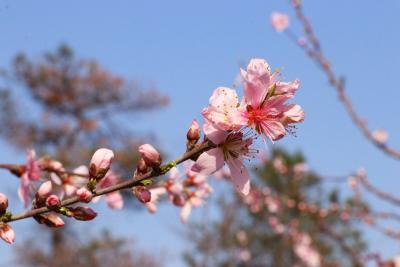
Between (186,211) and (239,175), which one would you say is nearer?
(239,175)

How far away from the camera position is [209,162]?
3.00ft

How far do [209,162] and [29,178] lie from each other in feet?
2.85

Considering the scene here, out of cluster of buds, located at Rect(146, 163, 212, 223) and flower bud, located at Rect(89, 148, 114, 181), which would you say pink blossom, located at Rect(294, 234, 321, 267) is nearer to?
cluster of buds, located at Rect(146, 163, 212, 223)

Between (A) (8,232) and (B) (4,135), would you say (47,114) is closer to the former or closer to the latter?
(B) (4,135)

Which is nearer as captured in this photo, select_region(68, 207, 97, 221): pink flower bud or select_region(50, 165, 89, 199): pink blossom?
select_region(68, 207, 97, 221): pink flower bud

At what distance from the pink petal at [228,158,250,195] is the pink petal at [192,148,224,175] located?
3cm

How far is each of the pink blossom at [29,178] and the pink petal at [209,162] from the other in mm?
818

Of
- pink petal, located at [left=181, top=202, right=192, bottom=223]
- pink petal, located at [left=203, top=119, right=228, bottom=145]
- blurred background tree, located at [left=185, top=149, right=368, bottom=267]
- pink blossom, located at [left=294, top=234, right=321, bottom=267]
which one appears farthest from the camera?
pink blossom, located at [left=294, top=234, right=321, bottom=267]

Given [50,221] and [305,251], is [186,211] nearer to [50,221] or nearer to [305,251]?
[50,221]

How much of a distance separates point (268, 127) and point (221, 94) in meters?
0.10

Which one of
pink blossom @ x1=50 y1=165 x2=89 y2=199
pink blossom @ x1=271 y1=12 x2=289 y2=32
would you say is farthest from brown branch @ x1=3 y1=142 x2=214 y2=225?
pink blossom @ x1=271 y1=12 x2=289 y2=32

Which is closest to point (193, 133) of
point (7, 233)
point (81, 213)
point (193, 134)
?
point (193, 134)

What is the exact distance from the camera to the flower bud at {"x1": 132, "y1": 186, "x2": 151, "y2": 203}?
0.92 meters

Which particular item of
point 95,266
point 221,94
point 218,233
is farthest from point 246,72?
point 95,266
